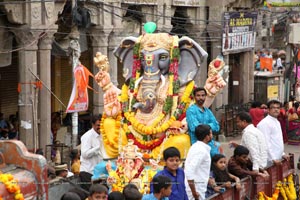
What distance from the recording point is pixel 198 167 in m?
8.80

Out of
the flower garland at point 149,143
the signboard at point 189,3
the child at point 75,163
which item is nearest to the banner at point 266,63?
the signboard at point 189,3

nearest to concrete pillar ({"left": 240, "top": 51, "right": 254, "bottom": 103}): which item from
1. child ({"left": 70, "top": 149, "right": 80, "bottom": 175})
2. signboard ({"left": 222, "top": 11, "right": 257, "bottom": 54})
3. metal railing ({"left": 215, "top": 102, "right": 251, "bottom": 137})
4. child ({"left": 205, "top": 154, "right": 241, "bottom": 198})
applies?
signboard ({"left": 222, "top": 11, "right": 257, "bottom": 54})

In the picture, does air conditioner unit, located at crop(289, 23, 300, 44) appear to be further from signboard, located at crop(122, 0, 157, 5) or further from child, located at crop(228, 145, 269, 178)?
child, located at crop(228, 145, 269, 178)

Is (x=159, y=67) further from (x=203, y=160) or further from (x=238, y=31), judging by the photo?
(x=238, y=31)

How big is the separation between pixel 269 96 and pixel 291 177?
609 inches

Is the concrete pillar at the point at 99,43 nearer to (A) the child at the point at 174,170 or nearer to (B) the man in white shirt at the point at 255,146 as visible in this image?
(B) the man in white shirt at the point at 255,146

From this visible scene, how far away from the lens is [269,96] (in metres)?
27.4

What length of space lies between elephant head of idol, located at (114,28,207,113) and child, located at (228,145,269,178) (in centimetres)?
137

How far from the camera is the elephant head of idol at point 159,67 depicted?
1084 centimetres

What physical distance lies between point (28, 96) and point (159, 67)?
23.7 ft

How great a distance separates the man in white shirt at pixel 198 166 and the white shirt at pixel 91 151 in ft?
8.79

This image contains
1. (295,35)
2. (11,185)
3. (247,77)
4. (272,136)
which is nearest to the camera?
(11,185)

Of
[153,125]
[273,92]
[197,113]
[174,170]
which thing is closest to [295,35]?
[273,92]

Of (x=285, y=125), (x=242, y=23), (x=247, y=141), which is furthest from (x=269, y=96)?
(x=247, y=141)
